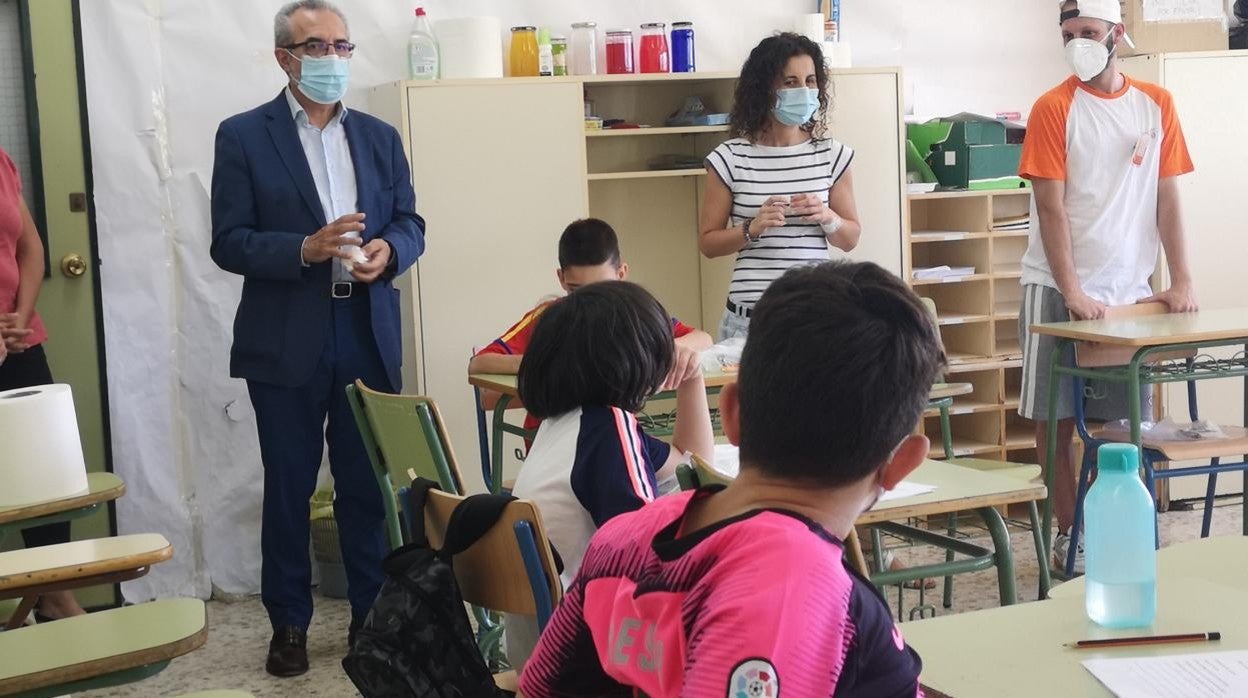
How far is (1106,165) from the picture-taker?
390cm

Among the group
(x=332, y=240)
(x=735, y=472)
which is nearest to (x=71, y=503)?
(x=332, y=240)

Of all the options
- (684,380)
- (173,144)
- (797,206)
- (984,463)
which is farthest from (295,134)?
(984,463)

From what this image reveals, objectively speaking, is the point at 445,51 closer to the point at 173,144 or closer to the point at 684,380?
the point at 173,144

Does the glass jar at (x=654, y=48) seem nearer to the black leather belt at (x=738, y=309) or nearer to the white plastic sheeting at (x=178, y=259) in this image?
the white plastic sheeting at (x=178, y=259)

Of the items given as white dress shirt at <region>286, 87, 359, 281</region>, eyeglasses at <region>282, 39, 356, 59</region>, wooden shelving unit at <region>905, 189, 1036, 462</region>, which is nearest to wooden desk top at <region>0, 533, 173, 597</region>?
white dress shirt at <region>286, 87, 359, 281</region>

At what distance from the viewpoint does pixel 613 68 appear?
4.57 m

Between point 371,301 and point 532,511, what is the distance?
79.7 inches

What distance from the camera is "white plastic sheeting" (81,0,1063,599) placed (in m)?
4.17

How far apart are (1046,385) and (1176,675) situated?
2.83m

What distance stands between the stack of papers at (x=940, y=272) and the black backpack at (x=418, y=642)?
3.43 m

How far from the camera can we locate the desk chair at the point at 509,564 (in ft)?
5.11

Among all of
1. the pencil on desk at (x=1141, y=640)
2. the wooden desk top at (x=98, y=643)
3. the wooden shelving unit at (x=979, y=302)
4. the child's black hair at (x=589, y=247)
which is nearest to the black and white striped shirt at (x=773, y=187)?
Result: the child's black hair at (x=589, y=247)

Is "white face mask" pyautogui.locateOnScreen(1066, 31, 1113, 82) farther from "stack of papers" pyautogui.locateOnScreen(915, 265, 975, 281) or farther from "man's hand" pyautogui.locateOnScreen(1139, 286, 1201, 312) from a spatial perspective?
"stack of papers" pyautogui.locateOnScreen(915, 265, 975, 281)

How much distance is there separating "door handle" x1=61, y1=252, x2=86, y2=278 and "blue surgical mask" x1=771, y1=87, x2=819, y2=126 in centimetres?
213
